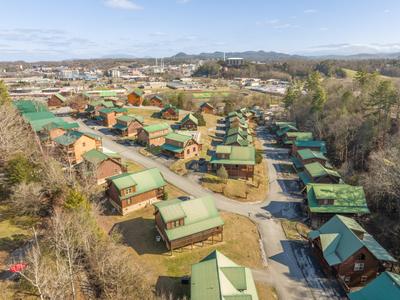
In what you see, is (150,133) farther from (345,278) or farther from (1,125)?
(345,278)

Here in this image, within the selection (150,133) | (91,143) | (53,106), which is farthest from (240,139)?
(53,106)

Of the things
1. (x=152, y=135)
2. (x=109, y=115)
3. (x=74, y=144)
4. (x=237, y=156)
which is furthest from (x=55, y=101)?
(x=237, y=156)

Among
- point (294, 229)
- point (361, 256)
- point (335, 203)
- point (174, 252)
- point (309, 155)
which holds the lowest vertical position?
point (294, 229)

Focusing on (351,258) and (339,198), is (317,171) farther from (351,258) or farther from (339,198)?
(351,258)

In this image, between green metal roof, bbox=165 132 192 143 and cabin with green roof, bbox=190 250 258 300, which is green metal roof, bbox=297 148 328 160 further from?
cabin with green roof, bbox=190 250 258 300

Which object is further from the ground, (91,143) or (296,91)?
(296,91)

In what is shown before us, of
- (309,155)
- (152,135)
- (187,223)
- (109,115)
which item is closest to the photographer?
(187,223)
